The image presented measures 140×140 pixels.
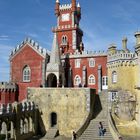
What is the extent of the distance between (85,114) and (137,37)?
1164 centimetres

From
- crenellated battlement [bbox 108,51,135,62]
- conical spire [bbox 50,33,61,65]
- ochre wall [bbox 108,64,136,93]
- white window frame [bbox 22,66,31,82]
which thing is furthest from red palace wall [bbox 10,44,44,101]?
ochre wall [bbox 108,64,136,93]

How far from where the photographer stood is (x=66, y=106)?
131ft

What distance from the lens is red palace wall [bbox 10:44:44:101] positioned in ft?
168

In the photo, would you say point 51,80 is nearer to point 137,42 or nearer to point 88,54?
point 88,54

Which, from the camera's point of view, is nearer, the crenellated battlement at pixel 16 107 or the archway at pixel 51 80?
the crenellated battlement at pixel 16 107

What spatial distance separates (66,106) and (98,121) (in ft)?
14.3

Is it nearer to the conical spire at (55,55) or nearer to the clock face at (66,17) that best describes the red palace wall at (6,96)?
the conical spire at (55,55)

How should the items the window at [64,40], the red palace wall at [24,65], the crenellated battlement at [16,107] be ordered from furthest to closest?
the window at [64,40] < the red palace wall at [24,65] < the crenellated battlement at [16,107]

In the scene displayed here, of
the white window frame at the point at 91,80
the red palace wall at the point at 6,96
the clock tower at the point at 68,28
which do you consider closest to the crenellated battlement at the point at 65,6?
the clock tower at the point at 68,28

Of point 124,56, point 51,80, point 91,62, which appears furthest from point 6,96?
point 124,56

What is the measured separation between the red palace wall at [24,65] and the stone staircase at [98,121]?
11609 millimetres

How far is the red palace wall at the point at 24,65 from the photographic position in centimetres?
5109

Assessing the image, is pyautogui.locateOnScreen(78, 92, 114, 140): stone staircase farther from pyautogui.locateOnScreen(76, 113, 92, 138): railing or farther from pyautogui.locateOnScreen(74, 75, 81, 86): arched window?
pyautogui.locateOnScreen(74, 75, 81, 86): arched window

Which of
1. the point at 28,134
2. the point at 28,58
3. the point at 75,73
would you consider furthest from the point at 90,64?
the point at 28,134
